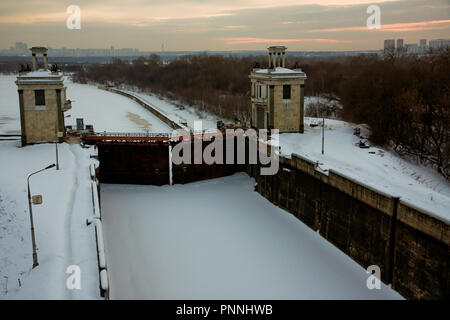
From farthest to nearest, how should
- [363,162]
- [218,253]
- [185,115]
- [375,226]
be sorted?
[185,115] → [363,162] → [218,253] → [375,226]

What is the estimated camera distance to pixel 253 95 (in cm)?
3459

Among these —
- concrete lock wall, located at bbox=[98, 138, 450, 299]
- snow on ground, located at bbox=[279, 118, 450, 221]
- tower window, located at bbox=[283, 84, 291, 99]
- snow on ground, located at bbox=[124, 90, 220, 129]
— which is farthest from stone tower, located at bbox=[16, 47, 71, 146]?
snow on ground, located at bbox=[124, 90, 220, 129]

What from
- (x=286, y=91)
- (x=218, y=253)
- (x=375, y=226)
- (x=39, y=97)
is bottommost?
(x=218, y=253)

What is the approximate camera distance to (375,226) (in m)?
19.0

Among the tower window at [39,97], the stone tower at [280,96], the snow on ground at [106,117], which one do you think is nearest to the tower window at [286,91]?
the stone tower at [280,96]

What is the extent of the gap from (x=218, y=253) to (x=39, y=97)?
18.2 m

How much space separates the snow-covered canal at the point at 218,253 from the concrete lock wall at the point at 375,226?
69 centimetres

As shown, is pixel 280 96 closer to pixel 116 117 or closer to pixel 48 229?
pixel 48 229

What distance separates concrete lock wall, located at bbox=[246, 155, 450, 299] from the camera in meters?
15.9

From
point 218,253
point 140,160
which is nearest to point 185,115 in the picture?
point 140,160

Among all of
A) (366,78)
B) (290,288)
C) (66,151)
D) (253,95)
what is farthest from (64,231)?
(366,78)

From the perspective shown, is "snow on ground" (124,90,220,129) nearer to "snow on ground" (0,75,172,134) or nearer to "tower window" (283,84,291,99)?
"snow on ground" (0,75,172,134)

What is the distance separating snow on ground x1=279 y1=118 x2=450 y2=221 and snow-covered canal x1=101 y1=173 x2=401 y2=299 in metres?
3.93
